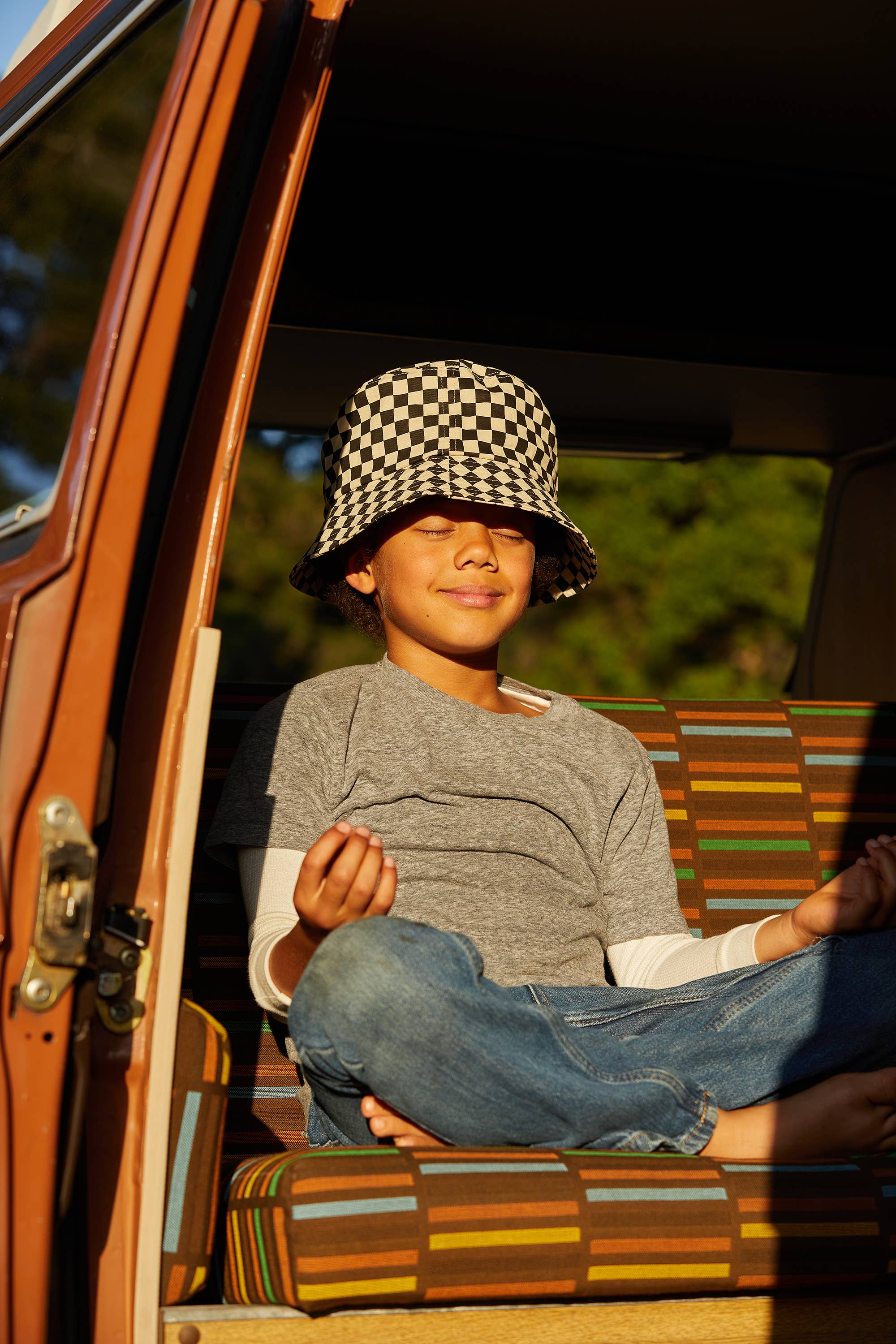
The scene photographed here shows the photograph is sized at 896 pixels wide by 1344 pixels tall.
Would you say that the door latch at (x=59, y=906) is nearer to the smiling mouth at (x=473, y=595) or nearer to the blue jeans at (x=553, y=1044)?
the blue jeans at (x=553, y=1044)

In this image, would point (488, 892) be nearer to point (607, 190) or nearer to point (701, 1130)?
point (701, 1130)

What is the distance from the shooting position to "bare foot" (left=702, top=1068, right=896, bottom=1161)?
1.57 m

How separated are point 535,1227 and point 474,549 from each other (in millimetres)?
1135

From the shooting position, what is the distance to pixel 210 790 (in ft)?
7.27

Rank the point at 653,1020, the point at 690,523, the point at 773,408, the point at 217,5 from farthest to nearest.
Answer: the point at 690,523 → the point at 773,408 → the point at 653,1020 → the point at 217,5

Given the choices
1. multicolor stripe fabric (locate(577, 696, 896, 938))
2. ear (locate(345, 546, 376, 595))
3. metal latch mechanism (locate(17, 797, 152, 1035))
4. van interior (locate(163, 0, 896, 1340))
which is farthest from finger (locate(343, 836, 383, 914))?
multicolor stripe fabric (locate(577, 696, 896, 938))

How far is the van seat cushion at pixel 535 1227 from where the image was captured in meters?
1.28

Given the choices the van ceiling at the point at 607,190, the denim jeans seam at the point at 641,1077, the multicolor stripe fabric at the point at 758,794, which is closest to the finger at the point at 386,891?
the denim jeans seam at the point at 641,1077

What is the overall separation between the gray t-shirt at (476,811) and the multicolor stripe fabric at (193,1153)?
51cm

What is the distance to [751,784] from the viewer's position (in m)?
2.58

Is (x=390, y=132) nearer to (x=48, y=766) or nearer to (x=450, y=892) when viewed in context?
(x=450, y=892)

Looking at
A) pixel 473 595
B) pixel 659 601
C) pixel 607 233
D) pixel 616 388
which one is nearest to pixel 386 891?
pixel 473 595

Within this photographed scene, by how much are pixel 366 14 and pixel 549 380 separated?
1.36m

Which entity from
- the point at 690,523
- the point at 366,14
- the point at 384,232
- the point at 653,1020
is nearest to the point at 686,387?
the point at 384,232
